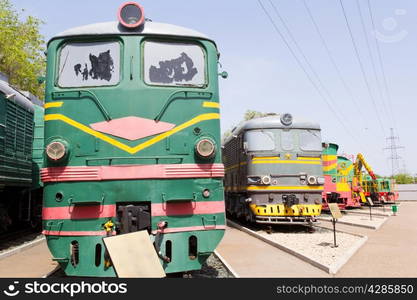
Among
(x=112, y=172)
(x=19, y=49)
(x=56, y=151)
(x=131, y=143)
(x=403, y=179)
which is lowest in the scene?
(x=112, y=172)

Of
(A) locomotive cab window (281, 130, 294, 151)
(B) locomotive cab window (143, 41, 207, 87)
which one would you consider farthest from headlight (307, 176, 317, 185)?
(B) locomotive cab window (143, 41, 207, 87)

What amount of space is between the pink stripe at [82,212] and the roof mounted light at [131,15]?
2.87m

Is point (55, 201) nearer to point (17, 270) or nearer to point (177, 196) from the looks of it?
point (177, 196)

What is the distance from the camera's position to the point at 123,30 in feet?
18.9

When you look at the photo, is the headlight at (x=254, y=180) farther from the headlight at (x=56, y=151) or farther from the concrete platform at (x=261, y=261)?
the headlight at (x=56, y=151)

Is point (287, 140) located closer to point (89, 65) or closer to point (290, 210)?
point (290, 210)

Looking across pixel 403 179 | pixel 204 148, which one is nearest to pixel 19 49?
pixel 204 148

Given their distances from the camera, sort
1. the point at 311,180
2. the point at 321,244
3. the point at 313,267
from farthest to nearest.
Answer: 1. the point at 311,180
2. the point at 321,244
3. the point at 313,267

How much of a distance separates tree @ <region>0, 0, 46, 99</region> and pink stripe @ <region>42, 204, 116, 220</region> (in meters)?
24.1

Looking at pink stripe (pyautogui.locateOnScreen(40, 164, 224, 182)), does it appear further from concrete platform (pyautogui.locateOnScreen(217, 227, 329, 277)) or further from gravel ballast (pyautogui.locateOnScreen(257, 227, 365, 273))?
gravel ballast (pyautogui.locateOnScreen(257, 227, 365, 273))

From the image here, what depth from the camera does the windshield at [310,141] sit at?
12328 millimetres

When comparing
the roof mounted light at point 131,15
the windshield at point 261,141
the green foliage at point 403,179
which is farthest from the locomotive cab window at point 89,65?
the green foliage at point 403,179

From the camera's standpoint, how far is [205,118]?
5.80 metres

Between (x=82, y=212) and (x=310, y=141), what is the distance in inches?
356
